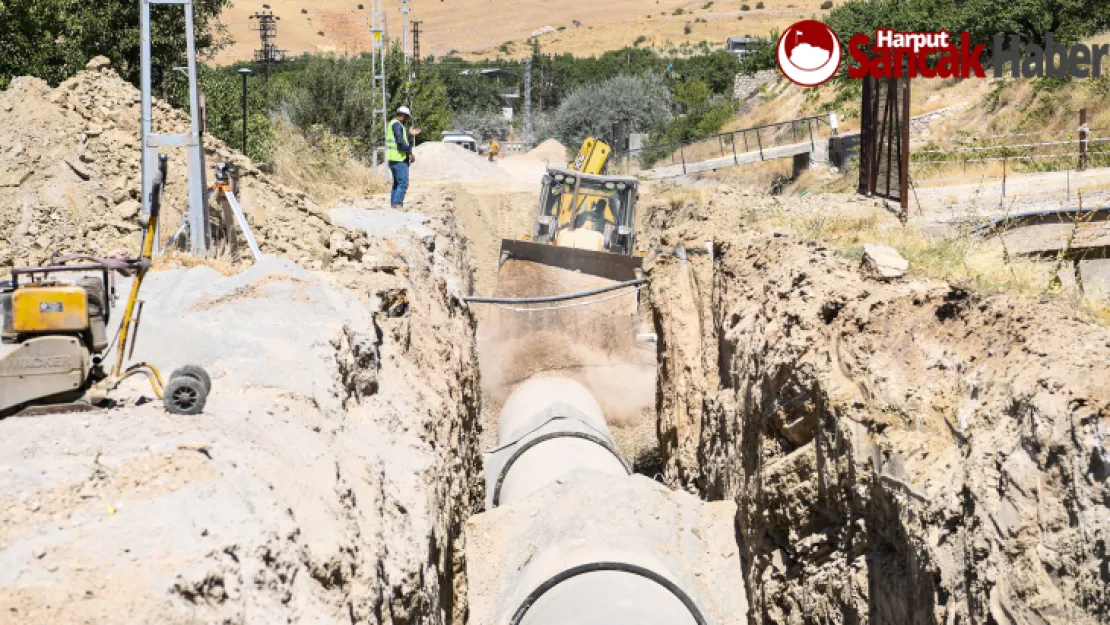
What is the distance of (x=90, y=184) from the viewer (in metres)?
13.9

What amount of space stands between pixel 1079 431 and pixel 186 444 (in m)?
4.72

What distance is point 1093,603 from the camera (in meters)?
5.60

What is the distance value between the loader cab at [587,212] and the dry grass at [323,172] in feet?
13.2

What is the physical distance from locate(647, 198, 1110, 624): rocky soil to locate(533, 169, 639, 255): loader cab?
632cm

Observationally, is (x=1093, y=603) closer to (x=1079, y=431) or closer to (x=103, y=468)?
(x=1079, y=431)

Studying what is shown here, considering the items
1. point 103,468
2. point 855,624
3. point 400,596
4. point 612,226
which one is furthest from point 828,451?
point 612,226

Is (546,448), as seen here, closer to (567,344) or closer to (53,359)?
(567,344)

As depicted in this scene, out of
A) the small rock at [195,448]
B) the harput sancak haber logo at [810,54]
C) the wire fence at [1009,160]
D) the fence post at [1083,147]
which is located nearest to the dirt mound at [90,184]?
the small rock at [195,448]

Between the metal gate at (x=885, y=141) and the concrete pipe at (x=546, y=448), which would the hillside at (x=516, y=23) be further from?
the concrete pipe at (x=546, y=448)

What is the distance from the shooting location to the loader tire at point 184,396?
21.0 ft

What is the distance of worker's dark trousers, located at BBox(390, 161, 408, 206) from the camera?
18.3 metres

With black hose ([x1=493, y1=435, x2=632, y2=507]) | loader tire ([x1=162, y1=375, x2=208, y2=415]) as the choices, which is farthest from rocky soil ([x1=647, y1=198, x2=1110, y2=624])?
loader tire ([x1=162, y1=375, x2=208, y2=415])

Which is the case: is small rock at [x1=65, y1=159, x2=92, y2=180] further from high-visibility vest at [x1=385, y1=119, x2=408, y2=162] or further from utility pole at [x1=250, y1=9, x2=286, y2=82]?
utility pole at [x1=250, y1=9, x2=286, y2=82]

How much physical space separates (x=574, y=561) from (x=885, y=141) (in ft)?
28.2
